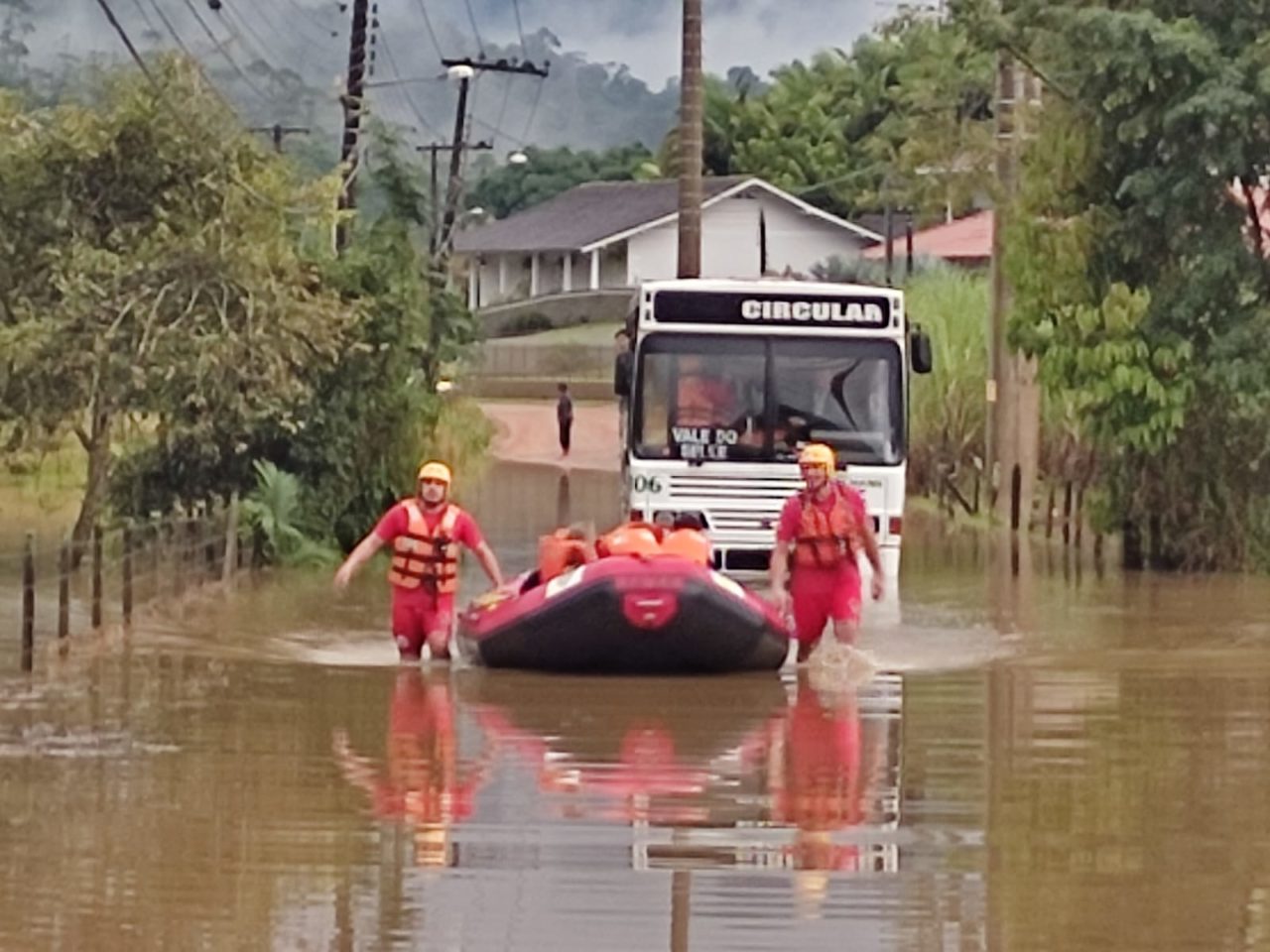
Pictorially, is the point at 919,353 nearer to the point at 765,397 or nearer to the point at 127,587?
the point at 765,397

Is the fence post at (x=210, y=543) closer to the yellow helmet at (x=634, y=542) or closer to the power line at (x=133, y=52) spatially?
the power line at (x=133, y=52)

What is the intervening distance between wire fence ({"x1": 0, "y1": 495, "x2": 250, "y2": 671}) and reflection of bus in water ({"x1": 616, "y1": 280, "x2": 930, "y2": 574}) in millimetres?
3885

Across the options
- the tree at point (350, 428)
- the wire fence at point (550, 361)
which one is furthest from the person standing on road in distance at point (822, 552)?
the wire fence at point (550, 361)

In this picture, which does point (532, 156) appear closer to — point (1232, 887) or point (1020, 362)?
point (1020, 362)

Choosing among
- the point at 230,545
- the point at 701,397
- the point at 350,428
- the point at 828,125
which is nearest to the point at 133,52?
the point at 230,545

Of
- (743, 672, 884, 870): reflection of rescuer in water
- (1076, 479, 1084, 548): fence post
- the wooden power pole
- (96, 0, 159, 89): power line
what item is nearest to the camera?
(743, 672, 884, 870): reflection of rescuer in water

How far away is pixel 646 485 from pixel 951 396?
16859 mm

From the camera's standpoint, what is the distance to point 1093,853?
40.0 feet

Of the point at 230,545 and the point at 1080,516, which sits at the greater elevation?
the point at 1080,516

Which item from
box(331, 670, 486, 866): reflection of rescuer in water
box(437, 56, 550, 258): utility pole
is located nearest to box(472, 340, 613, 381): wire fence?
box(437, 56, 550, 258): utility pole

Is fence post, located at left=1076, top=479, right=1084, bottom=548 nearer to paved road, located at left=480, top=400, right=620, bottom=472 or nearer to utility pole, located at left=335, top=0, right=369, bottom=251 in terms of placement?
utility pole, located at left=335, top=0, right=369, bottom=251

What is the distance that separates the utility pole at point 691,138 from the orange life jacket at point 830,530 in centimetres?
1692

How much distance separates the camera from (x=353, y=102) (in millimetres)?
36188

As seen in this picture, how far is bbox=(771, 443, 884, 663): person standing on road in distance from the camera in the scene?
19031mm
